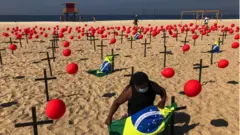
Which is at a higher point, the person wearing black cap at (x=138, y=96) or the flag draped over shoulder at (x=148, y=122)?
the person wearing black cap at (x=138, y=96)

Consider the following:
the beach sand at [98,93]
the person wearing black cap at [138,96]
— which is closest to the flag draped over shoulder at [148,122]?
the person wearing black cap at [138,96]

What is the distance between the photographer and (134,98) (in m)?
4.72

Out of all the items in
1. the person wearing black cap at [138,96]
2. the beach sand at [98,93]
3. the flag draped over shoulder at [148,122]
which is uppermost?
the person wearing black cap at [138,96]

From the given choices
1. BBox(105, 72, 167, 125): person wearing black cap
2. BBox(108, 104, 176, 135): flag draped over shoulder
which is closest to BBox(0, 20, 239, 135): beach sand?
BBox(108, 104, 176, 135): flag draped over shoulder

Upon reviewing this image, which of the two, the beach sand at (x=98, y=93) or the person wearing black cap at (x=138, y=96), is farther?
the beach sand at (x=98, y=93)

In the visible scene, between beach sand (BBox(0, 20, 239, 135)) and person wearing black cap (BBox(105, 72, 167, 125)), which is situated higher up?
person wearing black cap (BBox(105, 72, 167, 125))

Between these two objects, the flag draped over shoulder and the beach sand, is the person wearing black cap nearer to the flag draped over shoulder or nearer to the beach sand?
the flag draped over shoulder

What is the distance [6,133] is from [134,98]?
3.52 m

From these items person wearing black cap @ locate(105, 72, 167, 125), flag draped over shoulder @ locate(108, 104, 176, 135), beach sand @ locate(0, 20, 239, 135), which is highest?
person wearing black cap @ locate(105, 72, 167, 125)

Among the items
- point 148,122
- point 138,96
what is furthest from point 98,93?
point 148,122

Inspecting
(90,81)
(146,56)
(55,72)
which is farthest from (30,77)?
(146,56)

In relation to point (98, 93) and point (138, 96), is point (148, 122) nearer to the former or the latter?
point (138, 96)

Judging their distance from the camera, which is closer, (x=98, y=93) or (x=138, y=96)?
(x=138, y=96)

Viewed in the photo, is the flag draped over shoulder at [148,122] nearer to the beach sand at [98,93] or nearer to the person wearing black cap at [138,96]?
the person wearing black cap at [138,96]
